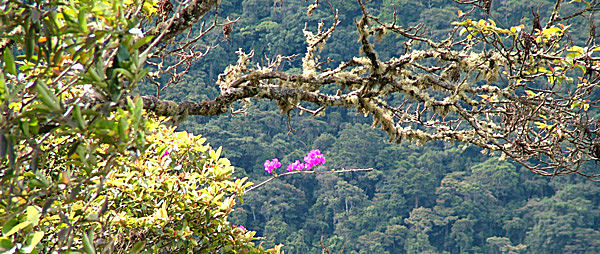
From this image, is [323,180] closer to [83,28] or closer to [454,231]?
[454,231]

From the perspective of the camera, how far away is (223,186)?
2.07 m

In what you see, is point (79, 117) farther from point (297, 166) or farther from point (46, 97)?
point (297, 166)

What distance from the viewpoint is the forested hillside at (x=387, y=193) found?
23453mm

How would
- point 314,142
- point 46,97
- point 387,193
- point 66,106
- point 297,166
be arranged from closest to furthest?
point 46,97 < point 66,106 < point 297,166 < point 387,193 < point 314,142

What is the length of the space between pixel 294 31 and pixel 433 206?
11002 millimetres

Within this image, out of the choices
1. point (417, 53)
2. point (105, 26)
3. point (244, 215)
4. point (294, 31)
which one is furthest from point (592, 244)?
point (105, 26)

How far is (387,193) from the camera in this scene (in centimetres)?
2544

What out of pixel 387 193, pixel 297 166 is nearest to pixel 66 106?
pixel 297 166

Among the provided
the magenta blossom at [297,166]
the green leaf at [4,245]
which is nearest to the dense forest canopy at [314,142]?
the green leaf at [4,245]

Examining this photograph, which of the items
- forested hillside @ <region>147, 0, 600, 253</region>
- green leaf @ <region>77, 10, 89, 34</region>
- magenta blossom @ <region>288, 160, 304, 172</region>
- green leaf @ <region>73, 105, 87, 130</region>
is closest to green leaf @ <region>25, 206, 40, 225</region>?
green leaf @ <region>73, 105, 87, 130</region>

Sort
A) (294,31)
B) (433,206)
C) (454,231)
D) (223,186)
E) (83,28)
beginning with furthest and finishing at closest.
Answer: (294,31), (433,206), (454,231), (223,186), (83,28)

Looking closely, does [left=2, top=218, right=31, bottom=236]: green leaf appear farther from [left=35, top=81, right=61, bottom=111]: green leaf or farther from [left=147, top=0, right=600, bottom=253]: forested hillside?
[left=147, top=0, right=600, bottom=253]: forested hillside

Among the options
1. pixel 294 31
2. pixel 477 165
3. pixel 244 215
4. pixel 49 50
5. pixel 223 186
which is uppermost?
pixel 294 31

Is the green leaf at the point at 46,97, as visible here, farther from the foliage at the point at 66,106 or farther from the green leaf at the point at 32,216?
the green leaf at the point at 32,216
